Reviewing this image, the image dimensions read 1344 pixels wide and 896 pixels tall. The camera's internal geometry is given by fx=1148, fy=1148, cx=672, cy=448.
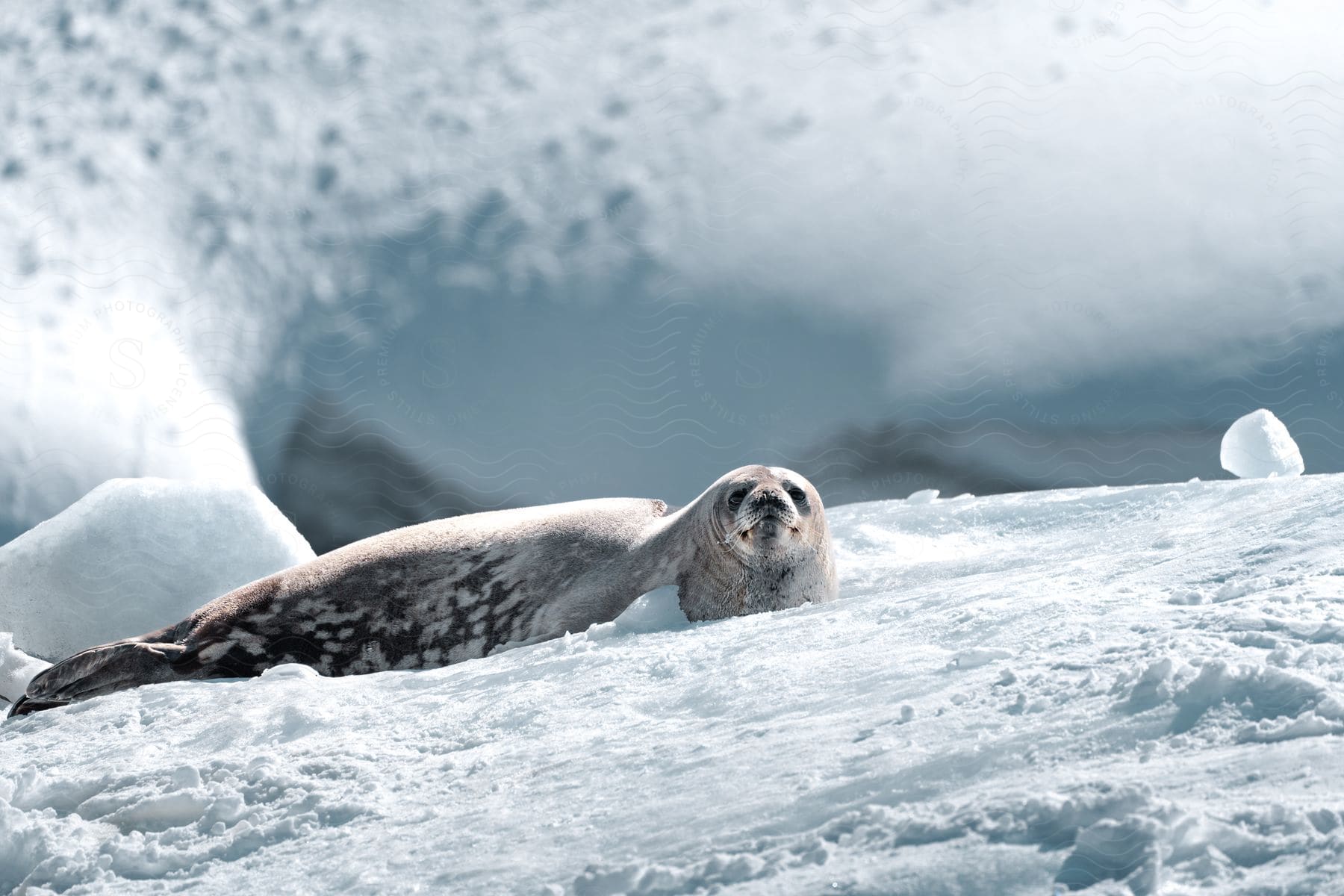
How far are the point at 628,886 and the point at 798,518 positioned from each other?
265 centimetres

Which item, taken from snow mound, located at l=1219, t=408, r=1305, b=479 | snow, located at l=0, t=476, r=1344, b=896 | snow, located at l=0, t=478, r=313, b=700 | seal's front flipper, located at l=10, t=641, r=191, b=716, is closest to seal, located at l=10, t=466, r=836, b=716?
seal's front flipper, located at l=10, t=641, r=191, b=716

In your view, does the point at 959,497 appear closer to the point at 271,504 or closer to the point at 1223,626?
the point at 271,504

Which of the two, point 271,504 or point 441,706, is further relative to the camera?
point 271,504

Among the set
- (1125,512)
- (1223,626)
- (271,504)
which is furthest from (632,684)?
(271,504)

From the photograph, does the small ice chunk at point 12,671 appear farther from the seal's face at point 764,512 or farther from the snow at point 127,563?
the seal's face at point 764,512

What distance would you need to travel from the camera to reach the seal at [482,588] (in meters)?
4.40

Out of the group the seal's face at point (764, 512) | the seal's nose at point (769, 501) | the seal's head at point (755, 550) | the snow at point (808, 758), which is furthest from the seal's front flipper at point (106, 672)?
the seal's nose at point (769, 501)

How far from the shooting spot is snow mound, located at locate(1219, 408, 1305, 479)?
6922 millimetres

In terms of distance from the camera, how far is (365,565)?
16.1ft

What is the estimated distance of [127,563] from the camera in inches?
238

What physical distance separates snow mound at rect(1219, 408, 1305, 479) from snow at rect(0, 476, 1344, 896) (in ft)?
12.0

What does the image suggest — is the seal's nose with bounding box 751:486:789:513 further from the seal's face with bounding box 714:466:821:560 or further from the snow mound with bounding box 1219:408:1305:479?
the snow mound with bounding box 1219:408:1305:479

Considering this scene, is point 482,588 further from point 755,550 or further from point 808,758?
point 808,758

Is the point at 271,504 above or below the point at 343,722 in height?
above
